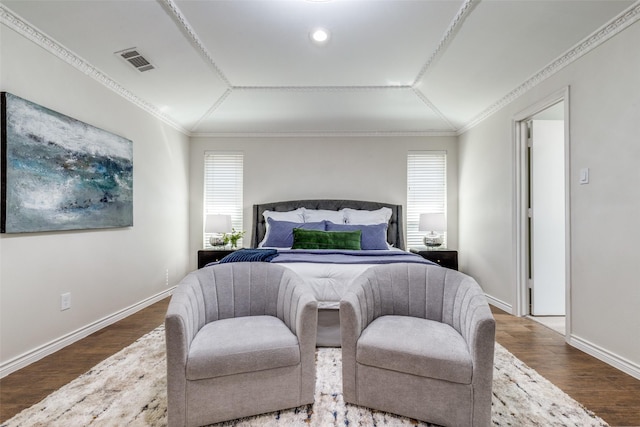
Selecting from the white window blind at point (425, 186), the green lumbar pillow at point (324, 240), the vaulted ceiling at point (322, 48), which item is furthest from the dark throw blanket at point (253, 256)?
the white window blind at point (425, 186)

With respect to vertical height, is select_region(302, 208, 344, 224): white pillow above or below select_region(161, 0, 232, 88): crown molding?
below

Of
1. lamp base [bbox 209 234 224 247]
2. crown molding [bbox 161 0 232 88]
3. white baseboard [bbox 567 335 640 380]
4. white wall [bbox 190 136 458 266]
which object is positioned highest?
crown molding [bbox 161 0 232 88]

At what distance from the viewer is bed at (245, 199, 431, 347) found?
277cm

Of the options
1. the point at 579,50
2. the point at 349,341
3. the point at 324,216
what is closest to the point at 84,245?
the point at 349,341

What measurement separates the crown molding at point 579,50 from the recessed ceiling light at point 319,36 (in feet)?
6.97

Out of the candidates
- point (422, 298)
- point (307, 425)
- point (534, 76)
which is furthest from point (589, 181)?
point (307, 425)

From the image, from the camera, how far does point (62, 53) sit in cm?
279

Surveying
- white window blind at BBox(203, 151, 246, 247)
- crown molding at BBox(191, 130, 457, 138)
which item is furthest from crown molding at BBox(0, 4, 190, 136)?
white window blind at BBox(203, 151, 246, 247)

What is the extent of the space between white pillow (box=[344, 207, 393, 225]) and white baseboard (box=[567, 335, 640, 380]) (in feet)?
8.02

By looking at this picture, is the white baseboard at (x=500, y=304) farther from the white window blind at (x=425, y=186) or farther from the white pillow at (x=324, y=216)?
the white pillow at (x=324, y=216)

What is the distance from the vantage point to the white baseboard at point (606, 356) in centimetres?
232

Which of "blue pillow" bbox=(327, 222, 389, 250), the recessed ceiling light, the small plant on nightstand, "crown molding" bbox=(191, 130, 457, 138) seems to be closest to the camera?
the recessed ceiling light

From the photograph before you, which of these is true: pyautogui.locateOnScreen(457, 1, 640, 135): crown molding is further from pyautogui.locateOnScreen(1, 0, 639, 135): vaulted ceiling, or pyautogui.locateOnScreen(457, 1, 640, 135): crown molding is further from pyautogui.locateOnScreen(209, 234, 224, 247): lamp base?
pyautogui.locateOnScreen(209, 234, 224, 247): lamp base

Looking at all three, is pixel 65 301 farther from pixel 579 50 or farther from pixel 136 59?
pixel 579 50
